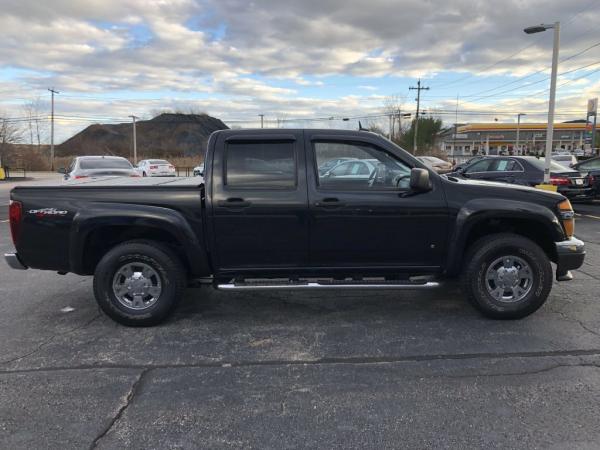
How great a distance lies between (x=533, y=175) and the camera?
12.8 m

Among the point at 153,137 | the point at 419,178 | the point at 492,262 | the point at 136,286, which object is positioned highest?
the point at 153,137

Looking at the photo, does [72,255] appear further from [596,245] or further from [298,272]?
[596,245]

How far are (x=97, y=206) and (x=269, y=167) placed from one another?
1624 mm

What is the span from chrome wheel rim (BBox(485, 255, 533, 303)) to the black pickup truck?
0.01 m

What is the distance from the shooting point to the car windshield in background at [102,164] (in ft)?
45.2

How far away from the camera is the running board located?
4.56 m

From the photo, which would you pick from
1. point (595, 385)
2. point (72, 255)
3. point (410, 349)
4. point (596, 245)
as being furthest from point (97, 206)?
point (596, 245)

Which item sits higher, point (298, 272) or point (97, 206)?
point (97, 206)

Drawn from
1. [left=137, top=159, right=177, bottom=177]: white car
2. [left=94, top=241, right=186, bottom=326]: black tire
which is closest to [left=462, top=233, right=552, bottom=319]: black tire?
[left=94, top=241, right=186, bottom=326]: black tire

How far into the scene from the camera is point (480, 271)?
4637 mm

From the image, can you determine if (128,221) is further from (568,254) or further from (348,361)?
(568,254)

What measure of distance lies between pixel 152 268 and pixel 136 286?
0.79ft

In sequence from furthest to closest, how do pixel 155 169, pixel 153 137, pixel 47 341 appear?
1. pixel 153 137
2. pixel 155 169
3. pixel 47 341

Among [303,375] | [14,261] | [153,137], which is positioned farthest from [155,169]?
[153,137]
